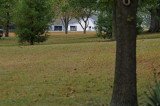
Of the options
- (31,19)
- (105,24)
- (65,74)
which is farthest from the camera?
(105,24)

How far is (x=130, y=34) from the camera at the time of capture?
19.9 ft

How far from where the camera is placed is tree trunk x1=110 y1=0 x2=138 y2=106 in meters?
6.05

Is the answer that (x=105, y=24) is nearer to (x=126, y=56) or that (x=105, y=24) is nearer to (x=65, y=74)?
(x=65, y=74)

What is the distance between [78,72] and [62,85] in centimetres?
207

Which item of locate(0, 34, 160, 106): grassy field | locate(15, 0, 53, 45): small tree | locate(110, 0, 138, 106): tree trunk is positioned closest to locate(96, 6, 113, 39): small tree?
locate(15, 0, 53, 45): small tree

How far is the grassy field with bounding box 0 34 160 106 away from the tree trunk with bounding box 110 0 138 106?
1348 millimetres

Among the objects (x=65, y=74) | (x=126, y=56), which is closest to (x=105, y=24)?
(x=65, y=74)

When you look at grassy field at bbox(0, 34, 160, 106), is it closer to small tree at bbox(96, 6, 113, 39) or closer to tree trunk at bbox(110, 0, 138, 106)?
tree trunk at bbox(110, 0, 138, 106)

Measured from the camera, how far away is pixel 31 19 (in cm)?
2425

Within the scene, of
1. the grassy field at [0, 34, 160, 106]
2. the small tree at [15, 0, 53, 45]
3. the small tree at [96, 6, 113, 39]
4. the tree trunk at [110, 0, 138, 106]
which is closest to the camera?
the tree trunk at [110, 0, 138, 106]

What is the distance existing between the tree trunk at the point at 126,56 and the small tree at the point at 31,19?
1809cm

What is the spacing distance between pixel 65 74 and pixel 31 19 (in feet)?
44.7

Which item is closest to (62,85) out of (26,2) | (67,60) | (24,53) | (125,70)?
(125,70)

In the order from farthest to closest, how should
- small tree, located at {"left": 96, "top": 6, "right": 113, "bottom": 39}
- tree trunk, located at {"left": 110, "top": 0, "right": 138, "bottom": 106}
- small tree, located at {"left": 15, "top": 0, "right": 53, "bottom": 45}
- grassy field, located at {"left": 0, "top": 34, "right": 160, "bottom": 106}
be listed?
1. small tree, located at {"left": 96, "top": 6, "right": 113, "bottom": 39}
2. small tree, located at {"left": 15, "top": 0, "right": 53, "bottom": 45}
3. grassy field, located at {"left": 0, "top": 34, "right": 160, "bottom": 106}
4. tree trunk, located at {"left": 110, "top": 0, "right": 138, "bottom": 106}
